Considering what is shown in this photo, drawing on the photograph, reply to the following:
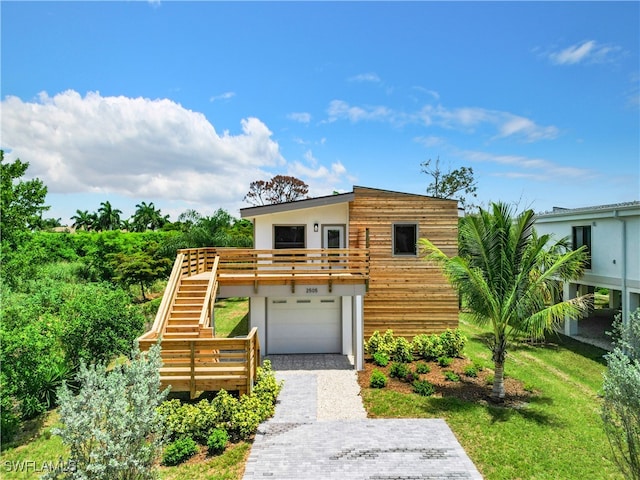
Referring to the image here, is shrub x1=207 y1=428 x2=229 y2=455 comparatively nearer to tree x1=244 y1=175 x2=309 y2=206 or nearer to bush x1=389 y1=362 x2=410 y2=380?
bush x1=389 y1=362 x2=410 y2=380

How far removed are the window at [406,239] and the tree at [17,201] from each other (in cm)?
2057

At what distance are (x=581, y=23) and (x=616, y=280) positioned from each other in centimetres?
1131

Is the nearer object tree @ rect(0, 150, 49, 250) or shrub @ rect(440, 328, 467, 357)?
shrub @ rect(440, 328, 467, 357)

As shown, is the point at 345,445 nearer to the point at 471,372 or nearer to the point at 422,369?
the point at 422,369

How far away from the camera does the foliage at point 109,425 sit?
14.7 ft

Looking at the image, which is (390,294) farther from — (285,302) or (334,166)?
(334,166)

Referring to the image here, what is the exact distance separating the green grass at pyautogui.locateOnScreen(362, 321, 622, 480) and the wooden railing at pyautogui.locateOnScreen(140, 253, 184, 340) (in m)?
6.25

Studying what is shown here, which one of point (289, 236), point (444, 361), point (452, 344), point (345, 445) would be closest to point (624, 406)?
point (345, 445)

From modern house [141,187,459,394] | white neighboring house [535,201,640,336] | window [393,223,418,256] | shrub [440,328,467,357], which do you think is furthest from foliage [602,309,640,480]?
white neighboring house [535,201,640,336]

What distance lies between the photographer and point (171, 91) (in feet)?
49.1

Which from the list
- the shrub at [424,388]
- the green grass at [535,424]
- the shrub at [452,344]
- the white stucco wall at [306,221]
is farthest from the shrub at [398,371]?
the white stucco wall at [306,221]

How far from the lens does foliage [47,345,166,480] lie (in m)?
4.48

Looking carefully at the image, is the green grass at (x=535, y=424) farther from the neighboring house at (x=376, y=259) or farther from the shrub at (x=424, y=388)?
the neighboring house at (x=376, y=259)

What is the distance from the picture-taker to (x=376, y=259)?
47.6 ft
